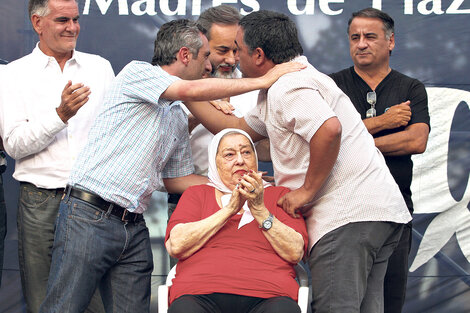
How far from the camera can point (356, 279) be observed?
2463mm

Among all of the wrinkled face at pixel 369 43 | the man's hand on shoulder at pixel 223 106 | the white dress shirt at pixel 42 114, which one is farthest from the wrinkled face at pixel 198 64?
the wrinkled face at pixel 369 43

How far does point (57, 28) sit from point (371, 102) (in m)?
1.62

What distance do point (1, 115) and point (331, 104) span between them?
172cm

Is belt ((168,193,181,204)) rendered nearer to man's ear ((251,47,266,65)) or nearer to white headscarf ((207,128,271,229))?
white headscarf ((207,128,271,229))

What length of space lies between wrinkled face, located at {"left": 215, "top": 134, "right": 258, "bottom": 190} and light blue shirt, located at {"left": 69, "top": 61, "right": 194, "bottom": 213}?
0.90 feet

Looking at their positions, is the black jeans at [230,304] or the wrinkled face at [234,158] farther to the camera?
the wrinkled face at [234,158]

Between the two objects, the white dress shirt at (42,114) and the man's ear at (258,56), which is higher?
the man's ear at (258,56)

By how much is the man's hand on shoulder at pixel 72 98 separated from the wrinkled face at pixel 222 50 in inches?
31.3

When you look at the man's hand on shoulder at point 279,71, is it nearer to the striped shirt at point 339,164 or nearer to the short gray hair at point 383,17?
the striped shirt at point 339,164

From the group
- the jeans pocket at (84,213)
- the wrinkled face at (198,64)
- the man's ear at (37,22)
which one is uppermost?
the man's ear at (37,22)

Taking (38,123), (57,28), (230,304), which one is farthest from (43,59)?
(230,304)

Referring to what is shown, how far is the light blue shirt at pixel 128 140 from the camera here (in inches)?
106

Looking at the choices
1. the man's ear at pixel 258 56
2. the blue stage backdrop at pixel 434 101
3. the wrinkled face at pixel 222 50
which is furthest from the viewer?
the blue stage backdrop at pixel 434 101

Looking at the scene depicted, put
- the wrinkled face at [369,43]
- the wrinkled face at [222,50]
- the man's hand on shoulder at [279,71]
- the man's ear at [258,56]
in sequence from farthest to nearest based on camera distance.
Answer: the wrinkled face at [222,50], the wrinkled face at [369,43], the man's ear at [258,56], the man's hand on shoulder at [279,71]
